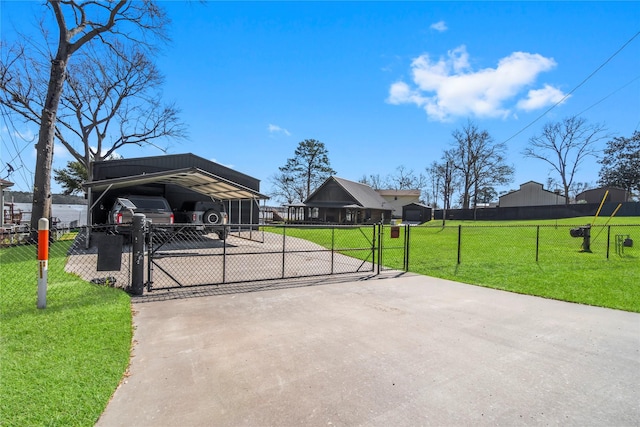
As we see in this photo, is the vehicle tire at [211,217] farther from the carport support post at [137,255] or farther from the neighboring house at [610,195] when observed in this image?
the neighboring house at [610,195]

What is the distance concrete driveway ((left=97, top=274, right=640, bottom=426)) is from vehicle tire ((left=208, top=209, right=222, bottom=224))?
927 centimetres

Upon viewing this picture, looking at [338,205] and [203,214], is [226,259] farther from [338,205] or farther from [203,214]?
[338,205]

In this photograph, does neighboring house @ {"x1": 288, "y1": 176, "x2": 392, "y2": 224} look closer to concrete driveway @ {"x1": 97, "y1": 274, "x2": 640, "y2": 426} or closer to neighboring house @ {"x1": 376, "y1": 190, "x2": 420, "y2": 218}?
neighboring house @ {"x1": 376, "y1": 190, "x2": 420, "y2": 218}

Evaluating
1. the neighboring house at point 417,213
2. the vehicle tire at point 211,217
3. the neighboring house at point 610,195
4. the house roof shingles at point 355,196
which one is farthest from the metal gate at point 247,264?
the neighboring house at point 610,195

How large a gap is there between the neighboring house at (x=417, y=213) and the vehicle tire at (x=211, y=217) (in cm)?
3591

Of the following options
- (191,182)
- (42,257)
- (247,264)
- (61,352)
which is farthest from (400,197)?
(61,352)

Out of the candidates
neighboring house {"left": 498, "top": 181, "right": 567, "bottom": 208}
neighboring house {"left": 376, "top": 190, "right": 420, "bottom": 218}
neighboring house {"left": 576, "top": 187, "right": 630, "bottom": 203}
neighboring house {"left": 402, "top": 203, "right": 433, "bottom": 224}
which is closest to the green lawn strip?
neighboring house {"left": 402, "top": 203, "right": 433, "bottom": 224}

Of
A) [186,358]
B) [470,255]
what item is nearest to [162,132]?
[470,255]

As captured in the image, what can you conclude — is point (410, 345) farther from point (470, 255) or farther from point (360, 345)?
point (470, 255)

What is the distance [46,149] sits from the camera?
40.9 feet

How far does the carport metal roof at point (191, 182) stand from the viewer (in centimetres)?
1235

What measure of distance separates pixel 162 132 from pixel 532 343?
1225 inches

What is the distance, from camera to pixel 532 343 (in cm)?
401

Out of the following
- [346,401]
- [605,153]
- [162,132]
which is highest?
[605,153]
